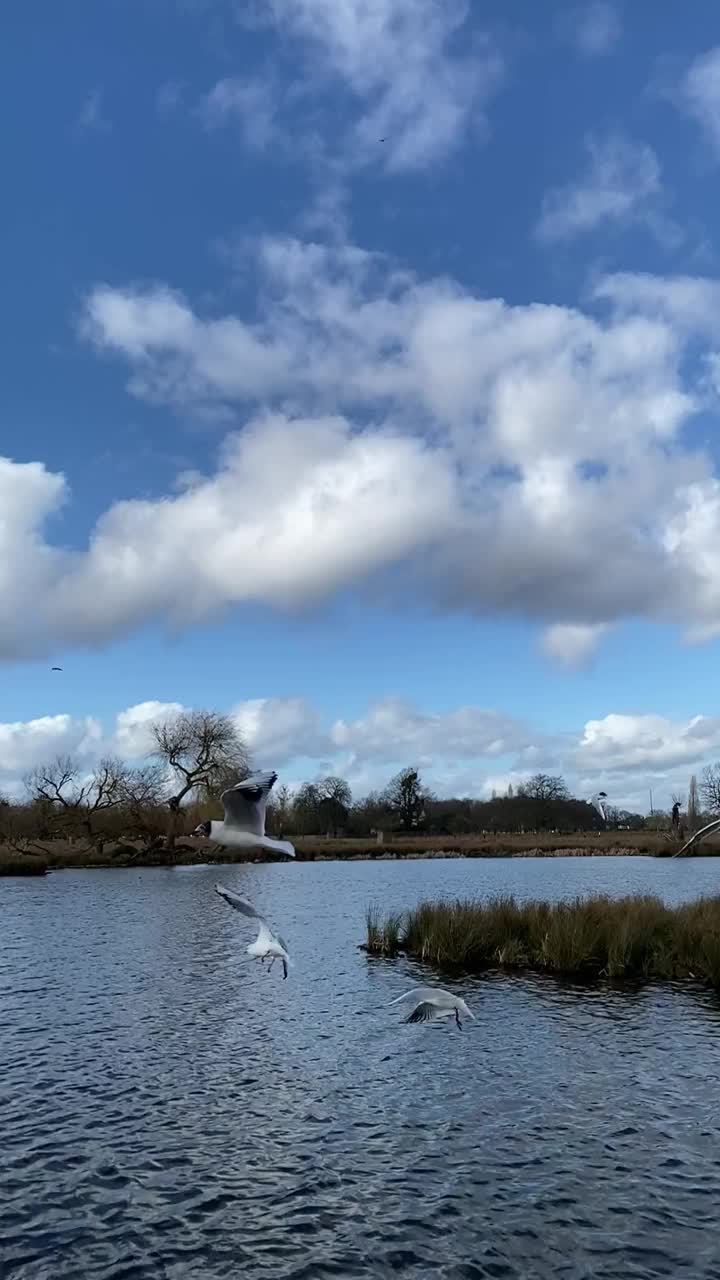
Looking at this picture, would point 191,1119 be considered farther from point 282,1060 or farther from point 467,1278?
point 467,1278

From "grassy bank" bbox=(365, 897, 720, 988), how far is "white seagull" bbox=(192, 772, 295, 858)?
10706 millimetres

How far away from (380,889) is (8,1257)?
35333 mm

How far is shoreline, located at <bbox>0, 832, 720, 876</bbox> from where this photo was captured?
60781 millimetres

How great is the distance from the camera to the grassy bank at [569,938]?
2095cm

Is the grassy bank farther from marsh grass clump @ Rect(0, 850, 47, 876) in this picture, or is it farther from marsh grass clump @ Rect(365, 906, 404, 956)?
marsh grass clump @ Rect(0, 850, 47, 876)

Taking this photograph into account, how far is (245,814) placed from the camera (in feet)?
42.2

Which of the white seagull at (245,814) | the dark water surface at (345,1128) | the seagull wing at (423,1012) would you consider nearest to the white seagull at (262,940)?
the white seagull at (245,814)

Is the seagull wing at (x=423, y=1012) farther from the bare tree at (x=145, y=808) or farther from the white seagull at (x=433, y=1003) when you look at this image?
the bare tree at (x=145, y=808)

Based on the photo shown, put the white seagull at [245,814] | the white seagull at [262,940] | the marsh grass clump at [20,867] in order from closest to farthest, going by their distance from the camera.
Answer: the white seagull at [262,940]
the white seagull at [245,814]
the marsh grass clump at [20,867]

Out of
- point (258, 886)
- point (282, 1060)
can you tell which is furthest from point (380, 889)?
point (282, 1060)

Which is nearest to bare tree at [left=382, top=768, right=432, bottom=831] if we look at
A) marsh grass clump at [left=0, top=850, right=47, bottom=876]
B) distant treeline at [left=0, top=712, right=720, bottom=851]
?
distant treeline at [left=0, top=712, right=720, bottom=851]

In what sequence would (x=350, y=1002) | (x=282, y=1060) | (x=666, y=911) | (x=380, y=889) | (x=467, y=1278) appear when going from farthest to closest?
(x=380, y=889)
(x=666, y=911)
(x=350, y=1002)
(x=282, y=1060)
(x=467, y=1278)

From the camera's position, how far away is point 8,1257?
8242mm

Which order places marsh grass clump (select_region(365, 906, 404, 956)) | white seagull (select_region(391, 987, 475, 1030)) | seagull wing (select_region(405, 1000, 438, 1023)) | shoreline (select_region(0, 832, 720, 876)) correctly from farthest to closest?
shoreline (select_region(0, 832, 720, 876)) → marsh grass clump (select_region(365, 906, 404, 956)) → seagull wing (select_region(405, 1000, 438, 1023)) → white seagull (select_region(391, 987, 475, 1030))
